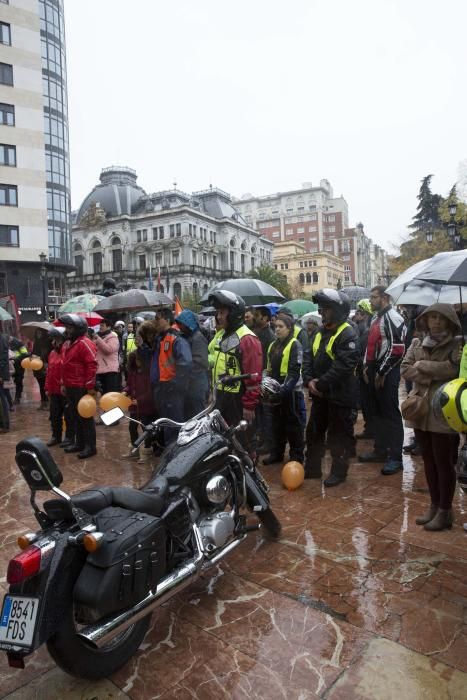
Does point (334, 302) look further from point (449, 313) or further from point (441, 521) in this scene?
point (441, 521)

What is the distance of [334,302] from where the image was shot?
15.1 feet

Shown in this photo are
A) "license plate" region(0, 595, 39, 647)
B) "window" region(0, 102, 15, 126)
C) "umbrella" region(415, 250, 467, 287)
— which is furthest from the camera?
"window" region(0, 102, 15, 126)

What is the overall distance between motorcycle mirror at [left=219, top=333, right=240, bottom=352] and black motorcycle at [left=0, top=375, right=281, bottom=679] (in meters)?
1.90

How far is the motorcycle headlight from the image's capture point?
3000 mm

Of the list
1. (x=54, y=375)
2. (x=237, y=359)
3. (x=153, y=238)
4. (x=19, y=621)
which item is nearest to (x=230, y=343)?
(x=237, y=359)

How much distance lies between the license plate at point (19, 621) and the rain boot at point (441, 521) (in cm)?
294

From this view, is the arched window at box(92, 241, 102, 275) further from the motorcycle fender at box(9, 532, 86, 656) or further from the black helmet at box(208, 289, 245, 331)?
the motorcycle fender at box(9, 532, 86, 656)

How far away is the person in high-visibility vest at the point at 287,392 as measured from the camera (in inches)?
209

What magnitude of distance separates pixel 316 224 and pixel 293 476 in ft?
376

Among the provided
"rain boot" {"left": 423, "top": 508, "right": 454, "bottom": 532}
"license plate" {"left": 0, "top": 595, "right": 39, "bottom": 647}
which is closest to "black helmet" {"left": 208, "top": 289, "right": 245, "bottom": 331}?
"rain boot" {"left": 423, "top": 508, "right": 454, "bottom": 532}

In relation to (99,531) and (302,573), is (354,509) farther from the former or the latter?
(99,531)

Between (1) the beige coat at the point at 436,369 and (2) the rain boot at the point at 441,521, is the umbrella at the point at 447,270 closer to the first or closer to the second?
(1) the beige coat at the point at 436,369

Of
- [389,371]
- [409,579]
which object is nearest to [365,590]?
[409,579]

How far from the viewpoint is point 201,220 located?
233 feet
